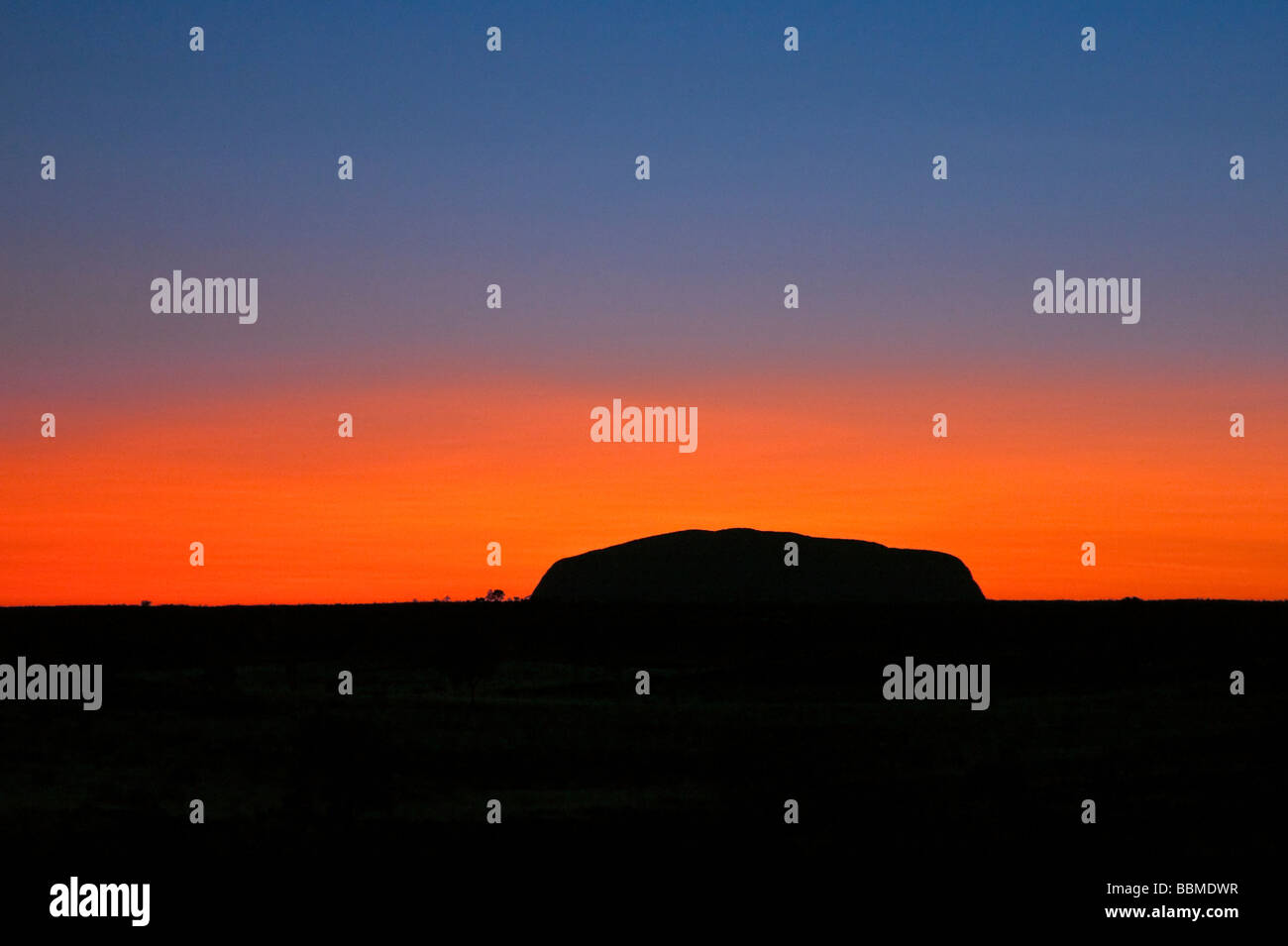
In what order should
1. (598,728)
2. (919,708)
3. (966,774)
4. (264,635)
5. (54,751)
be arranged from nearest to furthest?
(966,774) < (54,751) < (598,728) < (919,708) < (264,635)

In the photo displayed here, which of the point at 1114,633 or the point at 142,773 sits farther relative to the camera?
the point at 1114,633

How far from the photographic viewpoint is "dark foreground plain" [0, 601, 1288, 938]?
21516mm

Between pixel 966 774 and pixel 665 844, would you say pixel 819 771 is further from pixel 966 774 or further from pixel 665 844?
pixel 665 844

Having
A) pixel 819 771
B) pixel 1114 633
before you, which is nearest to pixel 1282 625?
pixel 1114 633

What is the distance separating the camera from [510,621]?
170 metres

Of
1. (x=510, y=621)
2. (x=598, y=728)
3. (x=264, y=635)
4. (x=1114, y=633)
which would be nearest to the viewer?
(x=598, y=728)

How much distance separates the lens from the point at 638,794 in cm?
3812

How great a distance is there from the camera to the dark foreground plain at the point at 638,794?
70.6ft
